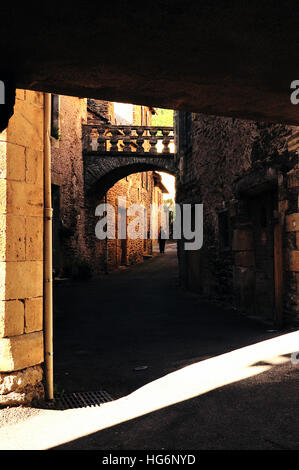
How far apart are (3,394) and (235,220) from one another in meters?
6.14

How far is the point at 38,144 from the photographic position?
12.0 ft

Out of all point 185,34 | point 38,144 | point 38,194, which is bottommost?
point 38,194

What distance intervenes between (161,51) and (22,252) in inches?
73.8

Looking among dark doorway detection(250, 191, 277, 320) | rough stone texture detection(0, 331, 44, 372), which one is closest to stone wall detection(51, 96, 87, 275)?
dark doorway detection(250, 191, 277, 320)

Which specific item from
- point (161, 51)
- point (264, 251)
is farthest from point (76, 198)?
point (161, 51)

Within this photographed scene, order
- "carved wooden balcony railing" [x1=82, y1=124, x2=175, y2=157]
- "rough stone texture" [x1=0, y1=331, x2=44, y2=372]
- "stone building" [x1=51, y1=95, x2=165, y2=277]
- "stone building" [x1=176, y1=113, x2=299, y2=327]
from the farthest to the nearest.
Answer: "carved wooden balcony railing" [x1=82, y1=124, x2=175, y2=157]
"stone building" [x1=51, y1=95, x2=165, y2=277]
"stone building" [x1=176, y1=113, x2=299, y2=327]
"rough stone texture" [x1=0, y1=331, x2=44, y2=372]

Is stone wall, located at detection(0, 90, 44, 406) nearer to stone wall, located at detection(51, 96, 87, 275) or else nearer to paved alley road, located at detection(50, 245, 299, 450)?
paved alley road, located at detection(50, 245, 299, 450)

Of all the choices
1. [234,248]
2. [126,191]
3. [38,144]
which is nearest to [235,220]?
[234,248]

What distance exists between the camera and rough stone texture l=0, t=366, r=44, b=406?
10.6 feet

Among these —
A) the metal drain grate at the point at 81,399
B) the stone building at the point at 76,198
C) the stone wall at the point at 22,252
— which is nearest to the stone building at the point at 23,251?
the stone wall at the point at 22,252

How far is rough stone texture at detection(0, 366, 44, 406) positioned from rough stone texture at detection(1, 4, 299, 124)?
2128 mm

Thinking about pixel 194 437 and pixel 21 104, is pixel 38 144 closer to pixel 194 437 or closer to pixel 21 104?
pixel 21 104

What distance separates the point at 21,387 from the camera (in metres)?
3.32

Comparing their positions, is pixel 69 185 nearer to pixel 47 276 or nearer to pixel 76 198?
pixel 76 198
